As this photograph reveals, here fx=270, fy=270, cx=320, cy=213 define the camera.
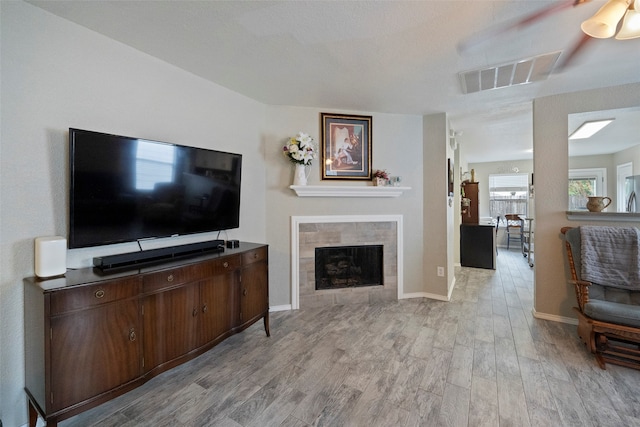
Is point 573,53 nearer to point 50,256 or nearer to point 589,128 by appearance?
point 589,128

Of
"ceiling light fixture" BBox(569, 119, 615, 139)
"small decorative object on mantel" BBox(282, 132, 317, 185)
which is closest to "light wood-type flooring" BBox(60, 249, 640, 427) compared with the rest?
"small decorative object on mantel" BBox(282, 132, 317, 185)

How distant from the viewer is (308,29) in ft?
5.87

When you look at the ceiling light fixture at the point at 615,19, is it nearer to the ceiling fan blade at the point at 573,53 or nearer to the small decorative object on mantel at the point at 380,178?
the ceiling fan blade at the point at 573,53

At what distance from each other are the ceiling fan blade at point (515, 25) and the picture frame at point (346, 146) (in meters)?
1.51

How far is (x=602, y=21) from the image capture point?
1.33m

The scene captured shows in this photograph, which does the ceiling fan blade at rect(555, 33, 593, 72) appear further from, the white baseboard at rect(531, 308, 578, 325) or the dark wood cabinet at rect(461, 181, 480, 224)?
the dark wood cabinet at rect(461, 181, 480, 224)

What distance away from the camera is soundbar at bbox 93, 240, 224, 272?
1714 mm

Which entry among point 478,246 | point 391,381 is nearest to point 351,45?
point 391,381

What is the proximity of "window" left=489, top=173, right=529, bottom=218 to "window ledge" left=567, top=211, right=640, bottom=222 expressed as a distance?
4904 millimetres

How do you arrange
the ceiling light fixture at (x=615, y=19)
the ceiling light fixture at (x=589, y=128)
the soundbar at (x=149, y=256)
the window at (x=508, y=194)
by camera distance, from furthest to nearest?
the window at (x=508, y=194) < the ceiling light fixture at (x=589, y=128) < the soundbar at (x=149, y=256) < the ceiling light fixture at (x=615, y=19)

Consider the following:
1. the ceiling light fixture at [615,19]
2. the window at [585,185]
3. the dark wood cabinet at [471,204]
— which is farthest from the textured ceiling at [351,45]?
the window at [585,185]

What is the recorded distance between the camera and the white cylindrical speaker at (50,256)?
58.2 inches

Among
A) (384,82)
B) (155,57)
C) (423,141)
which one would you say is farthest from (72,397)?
(423,141)

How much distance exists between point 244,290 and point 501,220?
7474 millimetres
